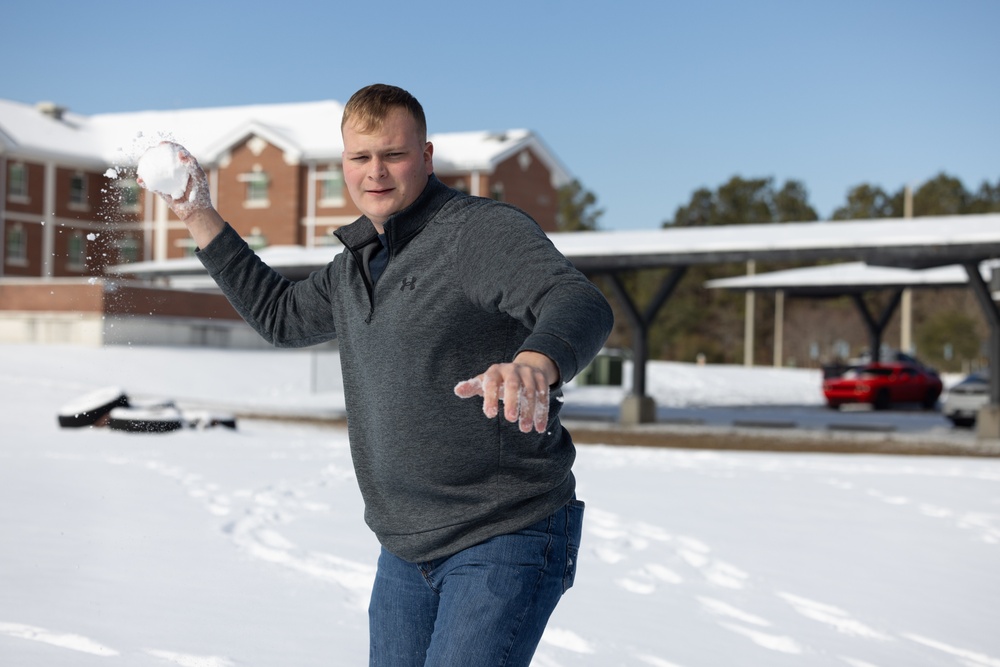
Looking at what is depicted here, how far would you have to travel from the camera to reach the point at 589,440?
16.9 metres

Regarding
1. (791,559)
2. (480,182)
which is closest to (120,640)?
(791,559)

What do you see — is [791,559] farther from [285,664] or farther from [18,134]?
[18,134]

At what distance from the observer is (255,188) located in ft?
138

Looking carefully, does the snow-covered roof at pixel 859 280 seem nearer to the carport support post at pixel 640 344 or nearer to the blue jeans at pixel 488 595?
the carport support post at pixel 640 344

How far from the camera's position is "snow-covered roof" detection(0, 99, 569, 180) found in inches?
1587

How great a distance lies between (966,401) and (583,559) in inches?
623

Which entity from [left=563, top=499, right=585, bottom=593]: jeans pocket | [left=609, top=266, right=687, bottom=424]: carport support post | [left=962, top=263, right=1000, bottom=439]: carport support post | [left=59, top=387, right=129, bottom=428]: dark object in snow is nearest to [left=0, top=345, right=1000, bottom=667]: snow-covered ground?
[left=59, top=387, right=129, bottom=428]: dark object in snow

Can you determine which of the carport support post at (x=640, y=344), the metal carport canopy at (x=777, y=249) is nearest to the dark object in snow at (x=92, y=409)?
the metal carport canopy at (x=777, y=249)

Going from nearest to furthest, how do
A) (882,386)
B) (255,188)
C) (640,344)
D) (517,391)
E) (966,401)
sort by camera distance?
1. (517,391)
2. (640,344)
3. (966,401)
4. (882,386)
5. (255,188)

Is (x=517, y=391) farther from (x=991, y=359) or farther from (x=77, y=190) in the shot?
(x=77, y=190)

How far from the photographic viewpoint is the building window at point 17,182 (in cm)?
4094

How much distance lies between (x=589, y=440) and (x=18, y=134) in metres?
32.1

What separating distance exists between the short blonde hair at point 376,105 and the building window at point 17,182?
1671 inches

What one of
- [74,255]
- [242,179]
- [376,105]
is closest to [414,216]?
[376,105]
